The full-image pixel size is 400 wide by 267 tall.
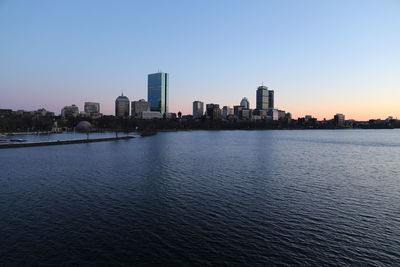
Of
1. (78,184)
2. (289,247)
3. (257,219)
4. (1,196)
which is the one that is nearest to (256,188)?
(257,219)

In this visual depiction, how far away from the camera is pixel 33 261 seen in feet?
68.0

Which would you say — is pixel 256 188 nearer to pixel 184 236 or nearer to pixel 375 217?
pixel 375 217

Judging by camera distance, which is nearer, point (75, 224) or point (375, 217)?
point (75, 224)

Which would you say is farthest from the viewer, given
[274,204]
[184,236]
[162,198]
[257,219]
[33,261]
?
[162,198]

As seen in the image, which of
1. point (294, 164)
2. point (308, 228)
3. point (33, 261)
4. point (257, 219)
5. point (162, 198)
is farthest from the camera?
point (294, 164)

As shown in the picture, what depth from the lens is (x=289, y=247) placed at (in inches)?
924

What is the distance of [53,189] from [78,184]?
4.37m

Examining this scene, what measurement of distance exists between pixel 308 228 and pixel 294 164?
45.3m

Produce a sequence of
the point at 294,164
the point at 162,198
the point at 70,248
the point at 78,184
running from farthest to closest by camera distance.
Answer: the point at 294,164, the point at 78,184, the point at 162,198, the point at 70,248

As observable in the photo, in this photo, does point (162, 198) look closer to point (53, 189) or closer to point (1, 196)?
point (53, 189)

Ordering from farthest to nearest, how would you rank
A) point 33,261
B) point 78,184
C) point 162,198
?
point 78,184
point 162,198
point 33,261

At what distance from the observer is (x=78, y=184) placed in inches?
1812

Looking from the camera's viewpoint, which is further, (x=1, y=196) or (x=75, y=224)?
(x=1, y=196)

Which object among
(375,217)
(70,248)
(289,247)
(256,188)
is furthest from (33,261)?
(375,217)
